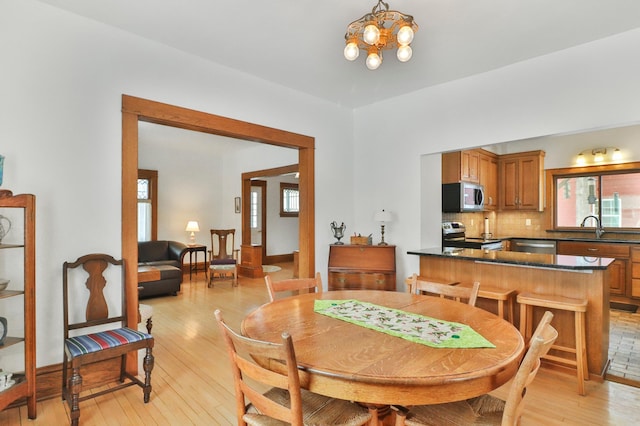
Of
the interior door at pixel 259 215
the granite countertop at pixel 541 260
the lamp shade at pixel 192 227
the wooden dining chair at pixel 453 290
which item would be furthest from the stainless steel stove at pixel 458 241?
the interior door at pixel 259 215

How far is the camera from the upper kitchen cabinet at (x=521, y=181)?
5.95 m

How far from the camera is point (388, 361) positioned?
52.0 inches

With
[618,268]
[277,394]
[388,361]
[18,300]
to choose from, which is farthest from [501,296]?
[18,300]

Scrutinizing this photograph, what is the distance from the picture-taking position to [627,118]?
287 cm

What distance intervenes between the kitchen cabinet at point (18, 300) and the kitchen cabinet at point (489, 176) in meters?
5.72

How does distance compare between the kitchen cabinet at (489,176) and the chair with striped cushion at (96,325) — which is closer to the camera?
the chair with striped cushion at (96,325)

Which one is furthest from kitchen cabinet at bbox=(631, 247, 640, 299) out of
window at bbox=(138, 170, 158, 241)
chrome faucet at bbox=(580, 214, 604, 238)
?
window at bbox=(138, 170, 158, 241)

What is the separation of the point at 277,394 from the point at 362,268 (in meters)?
2.70

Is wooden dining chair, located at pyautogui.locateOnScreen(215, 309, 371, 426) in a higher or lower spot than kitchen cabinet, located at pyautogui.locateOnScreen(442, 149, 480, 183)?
lower

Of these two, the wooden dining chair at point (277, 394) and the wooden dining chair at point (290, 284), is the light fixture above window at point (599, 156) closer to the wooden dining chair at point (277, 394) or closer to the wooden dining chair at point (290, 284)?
the wooden dining chair at point (290, 284)

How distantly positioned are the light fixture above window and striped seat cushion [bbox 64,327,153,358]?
259 inches

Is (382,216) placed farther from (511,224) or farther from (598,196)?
(598,196)

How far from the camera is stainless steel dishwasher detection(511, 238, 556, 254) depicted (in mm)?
5506

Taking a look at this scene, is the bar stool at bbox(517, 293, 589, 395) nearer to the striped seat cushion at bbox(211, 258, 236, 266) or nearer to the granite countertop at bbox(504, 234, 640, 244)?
the granite countertop at bbox(504, 234, 640, 244)
